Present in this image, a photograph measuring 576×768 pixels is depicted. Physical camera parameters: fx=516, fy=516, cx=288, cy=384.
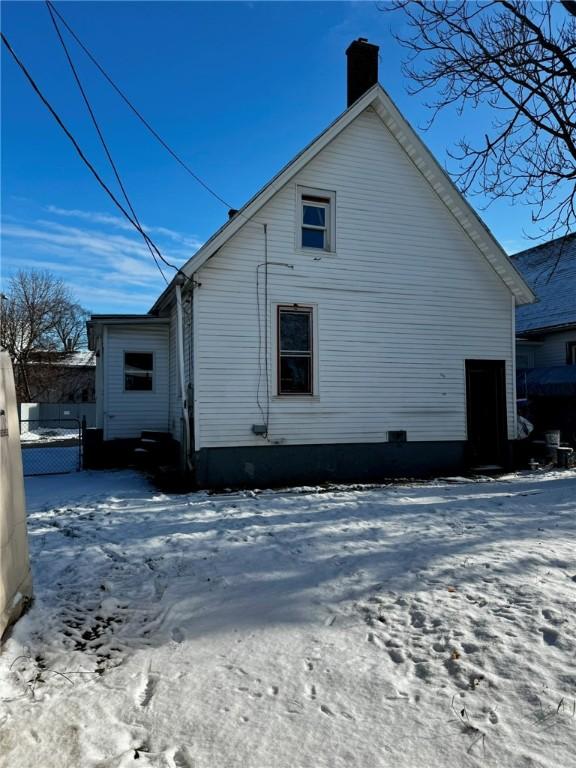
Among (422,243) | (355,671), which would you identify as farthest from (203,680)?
(422,243)

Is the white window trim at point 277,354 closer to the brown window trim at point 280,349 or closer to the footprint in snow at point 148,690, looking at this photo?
the brown window trim at point 280,349

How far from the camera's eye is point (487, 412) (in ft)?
42.1

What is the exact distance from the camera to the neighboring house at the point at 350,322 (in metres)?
10.2

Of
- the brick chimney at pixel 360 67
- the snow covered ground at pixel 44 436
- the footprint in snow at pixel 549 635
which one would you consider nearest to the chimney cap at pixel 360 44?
the brick chimney at pixel 360 67

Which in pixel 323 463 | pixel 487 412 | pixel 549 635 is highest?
pixel 487 412

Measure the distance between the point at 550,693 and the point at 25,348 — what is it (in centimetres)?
4104

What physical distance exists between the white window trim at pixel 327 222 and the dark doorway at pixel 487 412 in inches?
178

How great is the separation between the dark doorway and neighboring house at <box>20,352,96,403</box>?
114 ft

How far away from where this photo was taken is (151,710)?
9.70 feet

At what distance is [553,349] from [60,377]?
35.8 m

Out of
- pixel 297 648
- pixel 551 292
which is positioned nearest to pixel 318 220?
pixel 297 648

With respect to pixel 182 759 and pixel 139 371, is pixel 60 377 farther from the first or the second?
pixel 182 759

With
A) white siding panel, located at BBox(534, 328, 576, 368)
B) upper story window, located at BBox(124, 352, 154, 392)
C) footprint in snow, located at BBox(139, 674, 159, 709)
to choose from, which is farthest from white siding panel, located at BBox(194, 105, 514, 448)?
white siding panel, located at BBox(534, 328, 576, 368)

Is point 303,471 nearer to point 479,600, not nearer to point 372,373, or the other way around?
point 372,373
